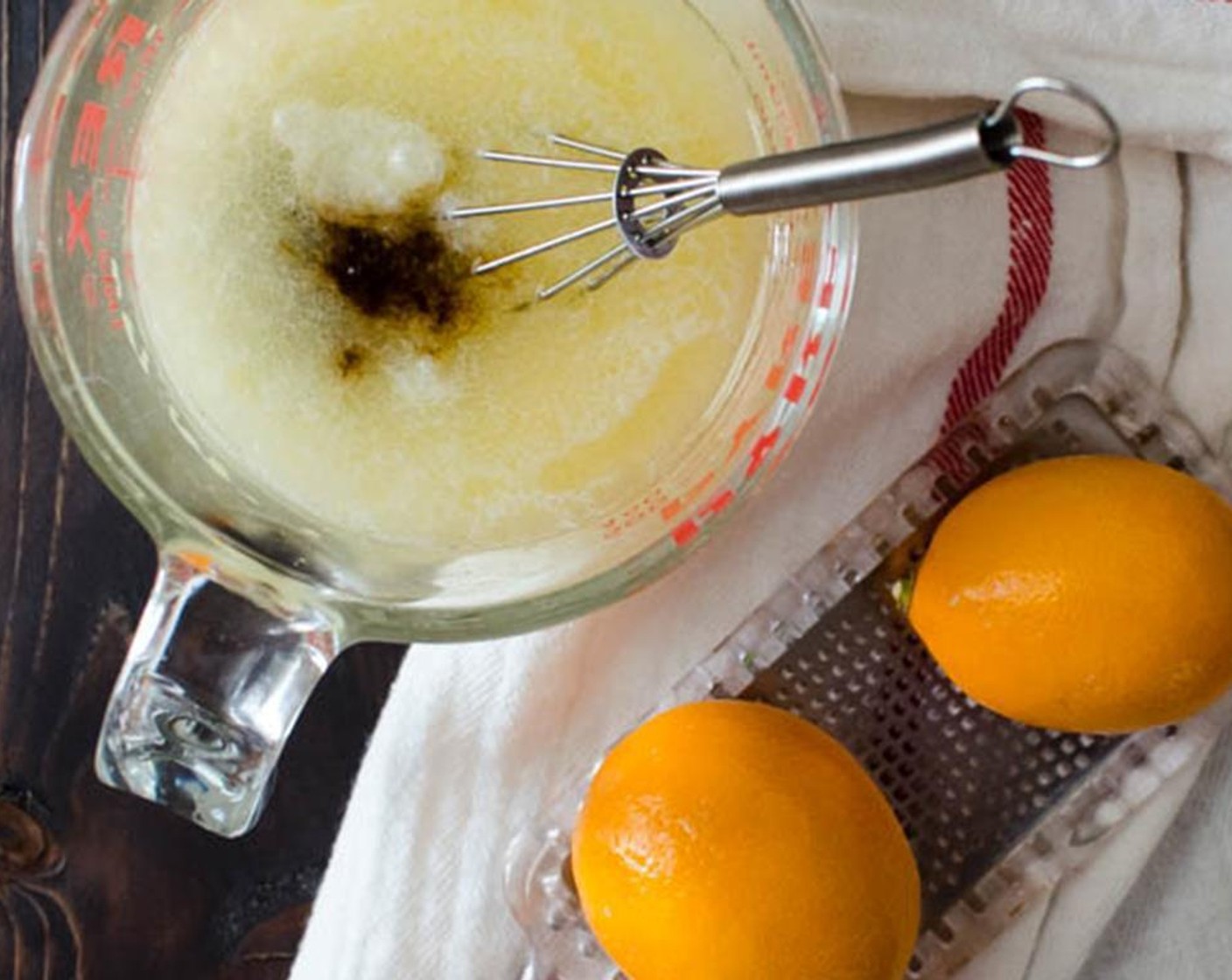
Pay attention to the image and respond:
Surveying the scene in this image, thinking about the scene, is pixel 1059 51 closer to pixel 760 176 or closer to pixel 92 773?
pixel 760 176

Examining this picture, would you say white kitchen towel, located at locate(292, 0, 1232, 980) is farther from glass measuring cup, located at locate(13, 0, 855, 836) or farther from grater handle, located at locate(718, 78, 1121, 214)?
grater handle, located at locate(718, 78, 1121, 214)

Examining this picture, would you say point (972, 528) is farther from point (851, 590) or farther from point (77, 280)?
point (77, 280)

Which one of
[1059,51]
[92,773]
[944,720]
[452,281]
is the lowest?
[92,773]

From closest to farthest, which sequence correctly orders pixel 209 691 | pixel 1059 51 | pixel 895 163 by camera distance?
1. pixel 895 163
2. pixel 209 691
3. pixel 1059 51

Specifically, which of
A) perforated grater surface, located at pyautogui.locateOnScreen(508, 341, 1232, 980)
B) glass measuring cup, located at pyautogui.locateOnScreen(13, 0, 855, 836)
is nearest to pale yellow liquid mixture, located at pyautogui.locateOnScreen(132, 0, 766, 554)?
glass measuring cup, located at pyautogui.locateOnScreen(13, 0, 855, 836)

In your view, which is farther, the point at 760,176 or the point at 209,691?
the point at 209,691

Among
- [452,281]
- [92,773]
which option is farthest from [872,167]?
[92,773]

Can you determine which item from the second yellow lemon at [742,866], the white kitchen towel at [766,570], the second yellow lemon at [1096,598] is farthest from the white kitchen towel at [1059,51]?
the second yellow lemon at [742,866]

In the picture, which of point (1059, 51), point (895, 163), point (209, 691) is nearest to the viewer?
point (895, 163)
